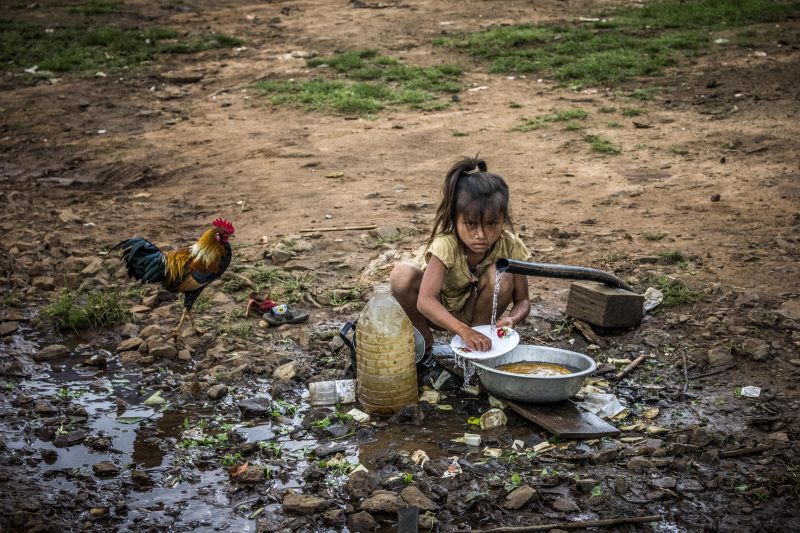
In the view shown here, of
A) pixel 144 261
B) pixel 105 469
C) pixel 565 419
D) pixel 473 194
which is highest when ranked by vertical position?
pixel 473 194

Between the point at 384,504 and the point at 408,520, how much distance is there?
137 millimetres

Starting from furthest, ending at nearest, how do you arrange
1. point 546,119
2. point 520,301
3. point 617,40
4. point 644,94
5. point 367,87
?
point 617,40
point 367,87
point 644,94
point 546,119
point 520,301

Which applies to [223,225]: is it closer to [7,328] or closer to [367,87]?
[7,328]

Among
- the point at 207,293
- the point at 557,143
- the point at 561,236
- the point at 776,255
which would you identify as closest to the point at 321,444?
the point at 207,293

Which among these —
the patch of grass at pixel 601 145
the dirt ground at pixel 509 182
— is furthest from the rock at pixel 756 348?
the patch of grass at pixel 601 145

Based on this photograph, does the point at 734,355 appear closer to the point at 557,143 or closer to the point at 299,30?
the point at 557,143

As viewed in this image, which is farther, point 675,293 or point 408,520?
point 675,293

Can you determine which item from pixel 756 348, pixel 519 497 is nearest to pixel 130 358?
pixel 519 497

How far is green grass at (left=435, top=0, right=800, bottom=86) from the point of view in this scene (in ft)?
30.0

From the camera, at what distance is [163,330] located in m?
4.55

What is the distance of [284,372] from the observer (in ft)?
13.1

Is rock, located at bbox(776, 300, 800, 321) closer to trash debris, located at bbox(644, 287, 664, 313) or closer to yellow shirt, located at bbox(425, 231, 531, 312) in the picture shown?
trash debris, located at bbox(644, 287, 664, 313)

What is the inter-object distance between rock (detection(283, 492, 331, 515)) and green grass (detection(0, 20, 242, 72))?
30.3 ft

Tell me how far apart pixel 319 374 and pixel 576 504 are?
1610 mm
